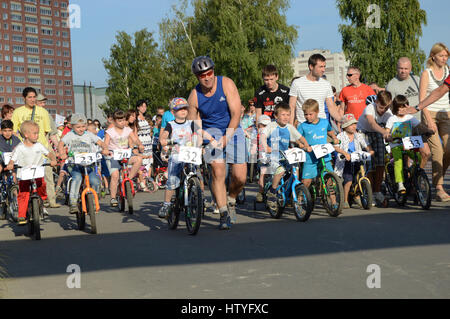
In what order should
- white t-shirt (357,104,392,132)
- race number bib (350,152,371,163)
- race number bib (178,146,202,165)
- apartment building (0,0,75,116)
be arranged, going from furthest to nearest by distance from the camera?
apartment building (0,0,75,116) → white t-shirt (357,104,392,132) → race number bib (350,152,371,163) → race number bib (178,146,202,165)

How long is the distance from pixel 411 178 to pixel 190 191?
3.47 metres

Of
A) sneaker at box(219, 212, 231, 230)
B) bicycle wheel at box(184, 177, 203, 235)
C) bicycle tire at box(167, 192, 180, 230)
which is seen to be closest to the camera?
bicycle wheel at box(184, 177, 203, 235)

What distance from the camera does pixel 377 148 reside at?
10.0 meters

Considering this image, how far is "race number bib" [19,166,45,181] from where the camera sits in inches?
334

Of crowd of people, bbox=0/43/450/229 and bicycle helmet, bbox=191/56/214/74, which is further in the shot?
crowd of people, bbox=0/43/450/229

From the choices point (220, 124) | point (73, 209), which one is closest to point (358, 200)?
point (220, 124)

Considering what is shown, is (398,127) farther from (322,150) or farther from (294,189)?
(294,189)

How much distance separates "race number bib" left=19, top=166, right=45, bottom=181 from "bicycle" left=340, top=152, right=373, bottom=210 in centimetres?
441

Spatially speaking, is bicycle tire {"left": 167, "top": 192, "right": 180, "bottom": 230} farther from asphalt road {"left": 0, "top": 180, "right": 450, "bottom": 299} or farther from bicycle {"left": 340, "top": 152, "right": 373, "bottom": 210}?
bicycle {"left": 340, "top": 152, "right": 373, "bottom": 210}

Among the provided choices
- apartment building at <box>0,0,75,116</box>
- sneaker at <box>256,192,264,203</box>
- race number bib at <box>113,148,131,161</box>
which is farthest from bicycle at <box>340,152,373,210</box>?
apartment building at <box>0,0,75,116</box>

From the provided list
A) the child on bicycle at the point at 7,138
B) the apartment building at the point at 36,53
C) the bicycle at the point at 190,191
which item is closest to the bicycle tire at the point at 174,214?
the bicycle at the point at 190,191

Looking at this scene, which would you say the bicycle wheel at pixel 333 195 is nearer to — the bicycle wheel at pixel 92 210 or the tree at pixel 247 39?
the bicycle wheel at pixel 92 210

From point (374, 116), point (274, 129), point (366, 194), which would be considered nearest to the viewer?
point (274, 129)
